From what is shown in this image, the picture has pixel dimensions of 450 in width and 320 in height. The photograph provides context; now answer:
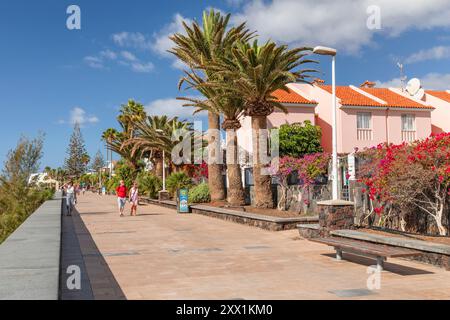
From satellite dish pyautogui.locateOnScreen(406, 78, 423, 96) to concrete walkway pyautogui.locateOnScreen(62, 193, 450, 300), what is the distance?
34.4m

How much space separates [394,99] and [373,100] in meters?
2.79

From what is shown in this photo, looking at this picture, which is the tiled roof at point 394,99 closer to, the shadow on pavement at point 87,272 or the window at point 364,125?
the window at point 364,125

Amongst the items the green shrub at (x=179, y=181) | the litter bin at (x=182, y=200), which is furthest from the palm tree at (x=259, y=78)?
the green shrub at (x=179, y=181)

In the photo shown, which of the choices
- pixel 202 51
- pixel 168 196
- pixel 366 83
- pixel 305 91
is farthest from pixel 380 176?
pixel 366 83

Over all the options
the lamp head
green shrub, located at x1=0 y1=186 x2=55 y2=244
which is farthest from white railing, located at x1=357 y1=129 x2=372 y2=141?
the lamp head

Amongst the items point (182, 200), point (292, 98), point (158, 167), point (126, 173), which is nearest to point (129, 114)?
point (126, 173)

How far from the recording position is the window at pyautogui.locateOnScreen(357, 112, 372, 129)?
37.6 meters

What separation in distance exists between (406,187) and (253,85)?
991cm

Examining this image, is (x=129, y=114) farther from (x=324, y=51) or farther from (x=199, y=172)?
(x=324, y=51)

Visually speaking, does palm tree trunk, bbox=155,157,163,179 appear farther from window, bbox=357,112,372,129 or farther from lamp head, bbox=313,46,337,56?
lamp head, bbox=313,46,337,56

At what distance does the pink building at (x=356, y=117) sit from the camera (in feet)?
121

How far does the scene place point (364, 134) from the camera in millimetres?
37844

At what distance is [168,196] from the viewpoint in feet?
116

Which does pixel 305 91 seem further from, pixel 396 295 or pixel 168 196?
pixel 396 295
